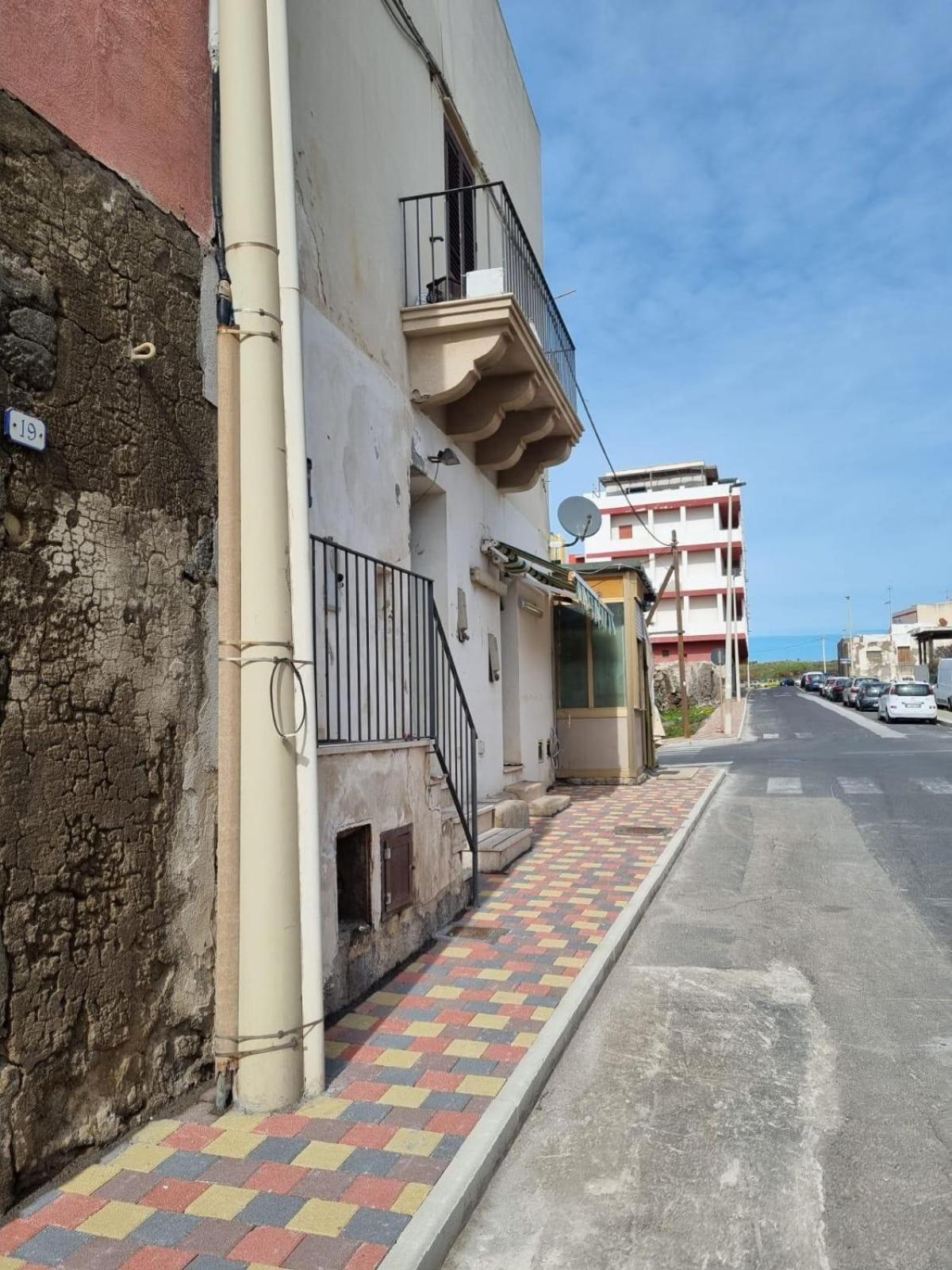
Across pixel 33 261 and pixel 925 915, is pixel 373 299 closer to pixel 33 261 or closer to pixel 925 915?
pixel 33 261

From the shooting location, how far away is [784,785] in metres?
16.5

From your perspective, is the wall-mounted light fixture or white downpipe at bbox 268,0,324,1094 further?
the wall-mounted light fixture

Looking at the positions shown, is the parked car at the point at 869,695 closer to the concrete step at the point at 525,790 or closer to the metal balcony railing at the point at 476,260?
the concrete step at the point at 525,790

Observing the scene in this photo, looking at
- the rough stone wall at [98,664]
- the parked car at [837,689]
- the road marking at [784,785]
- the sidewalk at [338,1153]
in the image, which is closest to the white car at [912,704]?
the parked car at [837,689]

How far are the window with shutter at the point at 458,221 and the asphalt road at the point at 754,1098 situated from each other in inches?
255

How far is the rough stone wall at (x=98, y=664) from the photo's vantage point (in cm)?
327

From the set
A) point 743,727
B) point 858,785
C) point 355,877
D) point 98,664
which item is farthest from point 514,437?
point 743,727

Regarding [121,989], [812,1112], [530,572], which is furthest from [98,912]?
[530,572]

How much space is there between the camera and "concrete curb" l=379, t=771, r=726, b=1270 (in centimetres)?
305

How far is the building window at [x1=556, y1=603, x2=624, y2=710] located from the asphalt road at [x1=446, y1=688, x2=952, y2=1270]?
7281 mm

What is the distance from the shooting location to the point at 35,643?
335 centimetres

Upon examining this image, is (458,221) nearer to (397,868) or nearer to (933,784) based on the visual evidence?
(397,868)

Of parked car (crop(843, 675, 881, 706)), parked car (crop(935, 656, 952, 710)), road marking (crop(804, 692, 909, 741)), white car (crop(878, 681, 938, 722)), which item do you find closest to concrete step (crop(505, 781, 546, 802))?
road marking (crop(804, 692, 909, 741))

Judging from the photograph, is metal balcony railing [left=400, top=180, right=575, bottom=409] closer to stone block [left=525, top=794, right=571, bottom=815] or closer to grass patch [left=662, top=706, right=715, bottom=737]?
stone block [left=525, top=794, right=571, bottom=815]
